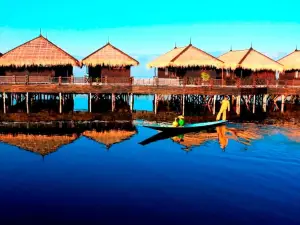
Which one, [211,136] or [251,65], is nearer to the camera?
[211,136]

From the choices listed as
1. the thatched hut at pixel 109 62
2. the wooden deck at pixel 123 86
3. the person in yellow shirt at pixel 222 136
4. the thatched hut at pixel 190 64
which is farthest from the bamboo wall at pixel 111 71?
the person in yellow shirt at pixel 222 136

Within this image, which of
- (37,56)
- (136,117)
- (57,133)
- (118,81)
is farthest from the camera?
(37,56)

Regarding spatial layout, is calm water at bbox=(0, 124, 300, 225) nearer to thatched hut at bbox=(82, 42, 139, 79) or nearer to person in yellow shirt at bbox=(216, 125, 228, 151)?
person in yellow shirt at bbox=(216, 125, 228, 151)

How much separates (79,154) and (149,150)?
149 inches

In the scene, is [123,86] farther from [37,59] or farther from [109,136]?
[109,136]

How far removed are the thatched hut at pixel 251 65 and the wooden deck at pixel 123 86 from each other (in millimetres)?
3808

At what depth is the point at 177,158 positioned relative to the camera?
720 inches

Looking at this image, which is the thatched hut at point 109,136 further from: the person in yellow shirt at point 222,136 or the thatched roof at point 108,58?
the thatched roof at point 108,58

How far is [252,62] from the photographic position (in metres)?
37.0

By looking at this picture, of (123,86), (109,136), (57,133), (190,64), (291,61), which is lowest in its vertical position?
(109,136)

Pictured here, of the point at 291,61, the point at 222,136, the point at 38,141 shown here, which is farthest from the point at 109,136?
the point at 291,61

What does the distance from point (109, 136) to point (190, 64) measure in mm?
14075

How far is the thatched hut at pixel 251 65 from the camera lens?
1442 inches

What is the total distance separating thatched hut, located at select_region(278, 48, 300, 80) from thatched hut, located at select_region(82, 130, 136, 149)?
2332cm
